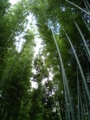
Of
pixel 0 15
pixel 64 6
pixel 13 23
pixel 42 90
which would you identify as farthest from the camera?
pixel 42 90

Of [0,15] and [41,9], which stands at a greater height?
[41,9]

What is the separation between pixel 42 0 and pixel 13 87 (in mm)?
3602

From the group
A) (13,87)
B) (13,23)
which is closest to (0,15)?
(13,23)

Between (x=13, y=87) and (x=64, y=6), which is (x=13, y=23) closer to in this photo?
(x=64, y=6)

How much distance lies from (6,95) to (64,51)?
10.5 ft

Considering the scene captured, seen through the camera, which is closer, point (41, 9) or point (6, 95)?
A: point (41, 9)

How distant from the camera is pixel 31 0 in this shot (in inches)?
278

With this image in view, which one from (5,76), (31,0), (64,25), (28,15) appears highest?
(31,0)

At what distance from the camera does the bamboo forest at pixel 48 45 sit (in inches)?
186

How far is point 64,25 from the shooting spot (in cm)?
543

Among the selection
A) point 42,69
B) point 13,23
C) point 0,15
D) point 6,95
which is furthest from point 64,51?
point 42,69

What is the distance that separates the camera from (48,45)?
6641mm

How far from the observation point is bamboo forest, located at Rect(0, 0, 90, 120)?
473 cm

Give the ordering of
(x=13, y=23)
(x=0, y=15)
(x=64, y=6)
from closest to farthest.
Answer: (x=64, y=6) < (x=0, y=15) < (x=13, y=23)
